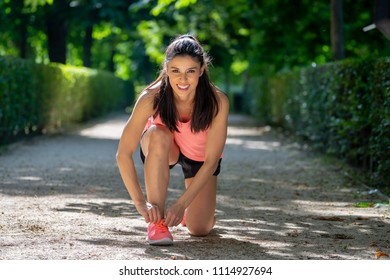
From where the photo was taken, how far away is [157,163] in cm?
611

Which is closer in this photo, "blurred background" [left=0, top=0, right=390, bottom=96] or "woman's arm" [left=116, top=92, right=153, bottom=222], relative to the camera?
"woman's arm" [left=116, top=92, right=153, bottom=222]

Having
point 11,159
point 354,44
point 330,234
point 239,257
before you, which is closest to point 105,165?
point 11,159

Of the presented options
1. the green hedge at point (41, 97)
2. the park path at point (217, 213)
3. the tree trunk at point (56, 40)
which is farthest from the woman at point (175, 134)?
the tree trunk at point (56, 40)

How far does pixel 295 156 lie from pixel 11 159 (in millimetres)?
4959

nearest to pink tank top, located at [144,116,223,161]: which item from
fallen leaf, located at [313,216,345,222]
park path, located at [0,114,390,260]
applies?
park path, located at [0,114,390,260]

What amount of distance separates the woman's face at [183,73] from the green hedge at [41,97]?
9347 mm

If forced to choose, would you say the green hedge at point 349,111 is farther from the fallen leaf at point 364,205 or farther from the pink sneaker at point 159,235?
the pink sneaker at point 159,235

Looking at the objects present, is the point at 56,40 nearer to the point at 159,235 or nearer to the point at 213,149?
the point at 213,149

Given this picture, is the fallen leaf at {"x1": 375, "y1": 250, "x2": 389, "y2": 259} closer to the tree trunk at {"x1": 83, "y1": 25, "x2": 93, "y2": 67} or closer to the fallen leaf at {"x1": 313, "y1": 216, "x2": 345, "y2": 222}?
the fallen leaf at {"x1": 313, "y1": 216, "x2": 345, "y2": 222}

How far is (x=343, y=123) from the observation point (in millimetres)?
11992

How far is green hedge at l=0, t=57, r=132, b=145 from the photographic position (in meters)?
15.9

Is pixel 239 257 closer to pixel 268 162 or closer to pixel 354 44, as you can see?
pixel 268 162

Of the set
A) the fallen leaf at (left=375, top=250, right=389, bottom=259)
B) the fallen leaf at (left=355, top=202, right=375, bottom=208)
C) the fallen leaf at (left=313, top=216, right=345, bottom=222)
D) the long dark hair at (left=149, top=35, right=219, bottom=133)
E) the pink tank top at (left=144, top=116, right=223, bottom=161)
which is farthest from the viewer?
the fallen leaf at (left=355, top=202, right=375, bottom=208)

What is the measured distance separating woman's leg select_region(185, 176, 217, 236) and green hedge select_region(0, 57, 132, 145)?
9.03 metres
